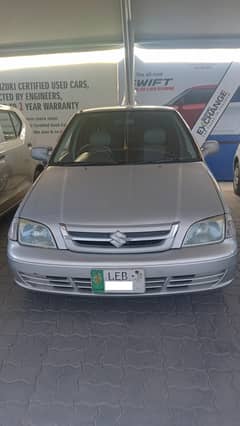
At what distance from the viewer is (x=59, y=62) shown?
27.9 feet

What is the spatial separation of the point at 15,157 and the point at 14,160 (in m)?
0.06

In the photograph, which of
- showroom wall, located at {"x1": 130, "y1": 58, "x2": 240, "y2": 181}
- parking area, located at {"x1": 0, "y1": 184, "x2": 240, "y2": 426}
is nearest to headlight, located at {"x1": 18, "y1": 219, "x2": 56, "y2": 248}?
parking area, located at {"x1": 0, "y1": 184, "x2": 240, "y2": 426}

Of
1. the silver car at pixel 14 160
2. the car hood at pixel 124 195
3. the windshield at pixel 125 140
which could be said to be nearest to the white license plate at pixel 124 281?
the car hood at pixel 124 195

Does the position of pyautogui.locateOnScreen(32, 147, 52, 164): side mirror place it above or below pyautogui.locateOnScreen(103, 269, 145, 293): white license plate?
above

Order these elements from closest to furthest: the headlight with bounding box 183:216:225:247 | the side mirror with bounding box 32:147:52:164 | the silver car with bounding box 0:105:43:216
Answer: the headlight with bounding box 183:216:225:247 < the side mirror with bounding box 32:147:52:164 < the silver car with bounding box 0:105:43:216

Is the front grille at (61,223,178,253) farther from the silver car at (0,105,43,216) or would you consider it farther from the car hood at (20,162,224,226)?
the silver car at (0,105,43,216)

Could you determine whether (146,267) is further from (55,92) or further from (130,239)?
(55,92)

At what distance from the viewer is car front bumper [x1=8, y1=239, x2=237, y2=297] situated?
245 centimetres

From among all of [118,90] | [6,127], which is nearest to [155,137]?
[6,127]

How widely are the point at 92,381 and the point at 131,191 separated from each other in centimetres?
133

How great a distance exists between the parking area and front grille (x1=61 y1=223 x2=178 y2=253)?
58 centimetres

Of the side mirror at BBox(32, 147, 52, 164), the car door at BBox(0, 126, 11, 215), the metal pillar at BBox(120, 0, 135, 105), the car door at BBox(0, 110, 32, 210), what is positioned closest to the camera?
the side mirror at BBox(32, 147, 52, 164)

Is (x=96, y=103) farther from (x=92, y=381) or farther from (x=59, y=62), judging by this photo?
(x=92, y=381)

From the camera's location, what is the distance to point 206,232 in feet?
8.54
